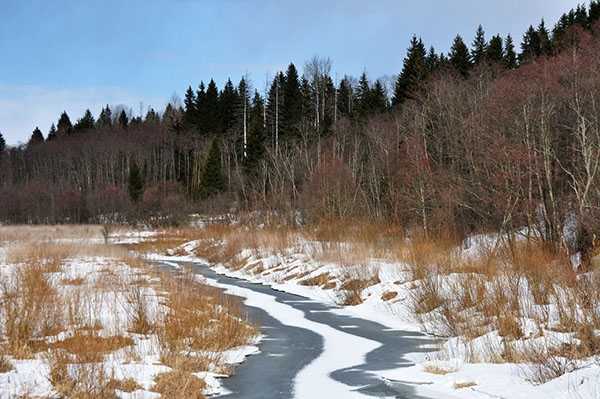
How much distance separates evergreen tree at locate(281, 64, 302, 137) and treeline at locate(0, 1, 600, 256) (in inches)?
7.6

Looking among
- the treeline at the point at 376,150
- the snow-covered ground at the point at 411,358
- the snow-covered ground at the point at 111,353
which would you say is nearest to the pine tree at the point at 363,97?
the treeline at the point at 376,150

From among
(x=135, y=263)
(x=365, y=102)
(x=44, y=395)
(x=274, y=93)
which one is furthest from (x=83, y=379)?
(x=274, y=93)

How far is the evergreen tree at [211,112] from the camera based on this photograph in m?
71.1

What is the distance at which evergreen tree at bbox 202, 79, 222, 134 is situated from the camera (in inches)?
2800

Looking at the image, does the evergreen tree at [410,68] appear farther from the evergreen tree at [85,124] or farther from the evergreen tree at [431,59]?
the evergreen tree at [85,124]

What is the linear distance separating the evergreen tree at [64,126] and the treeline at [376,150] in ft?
1.07

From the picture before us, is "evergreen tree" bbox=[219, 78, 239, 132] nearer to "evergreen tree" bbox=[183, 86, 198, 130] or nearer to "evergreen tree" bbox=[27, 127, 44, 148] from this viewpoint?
"evergreen tree" bbox=[183, 86, 198, 130]

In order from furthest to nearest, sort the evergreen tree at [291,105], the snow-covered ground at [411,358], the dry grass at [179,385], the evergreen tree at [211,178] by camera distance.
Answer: the evergreen tree at [291,105]
the evergreen tree at [211,178]
the dry grass at [179,385]
the snow-covered ground at [411,358]

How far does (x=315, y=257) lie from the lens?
909 inches

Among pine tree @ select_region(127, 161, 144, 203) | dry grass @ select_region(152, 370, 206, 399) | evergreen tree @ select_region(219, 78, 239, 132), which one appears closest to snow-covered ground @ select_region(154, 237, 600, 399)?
dry grass @ select_region(152, 370, 206, 399)

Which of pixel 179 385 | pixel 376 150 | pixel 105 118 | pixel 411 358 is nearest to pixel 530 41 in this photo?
pixel 376 150

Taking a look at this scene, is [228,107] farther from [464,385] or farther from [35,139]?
[464,385]

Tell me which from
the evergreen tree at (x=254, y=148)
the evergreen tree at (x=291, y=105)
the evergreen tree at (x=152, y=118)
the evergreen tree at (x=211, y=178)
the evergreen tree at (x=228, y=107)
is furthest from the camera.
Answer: the evergreen tree at (x=152, y=118)

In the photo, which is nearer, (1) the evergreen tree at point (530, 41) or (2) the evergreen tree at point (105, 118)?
(1) the evergreen tree at point (530, 41)
